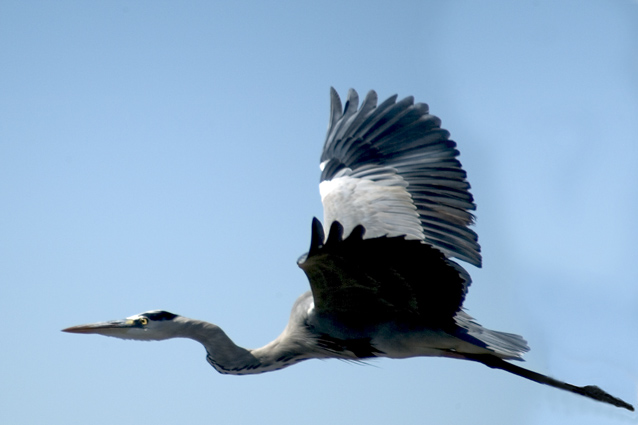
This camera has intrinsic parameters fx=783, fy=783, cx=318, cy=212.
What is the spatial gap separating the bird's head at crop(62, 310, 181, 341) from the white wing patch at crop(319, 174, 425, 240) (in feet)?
4.08

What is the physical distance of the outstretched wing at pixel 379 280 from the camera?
12.3 ft

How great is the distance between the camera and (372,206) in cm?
553

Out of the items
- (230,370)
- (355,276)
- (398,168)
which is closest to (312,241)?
(355,276)

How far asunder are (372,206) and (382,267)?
1577 mm

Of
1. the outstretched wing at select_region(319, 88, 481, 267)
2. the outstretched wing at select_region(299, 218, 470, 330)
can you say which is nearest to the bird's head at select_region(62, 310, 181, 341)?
the outstretched wing at select_region(299, 218, 470, 330)

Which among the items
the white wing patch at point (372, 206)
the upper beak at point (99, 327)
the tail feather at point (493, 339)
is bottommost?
the upper beak at point (99, 327)

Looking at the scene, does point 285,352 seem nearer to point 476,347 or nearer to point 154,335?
point 154,335

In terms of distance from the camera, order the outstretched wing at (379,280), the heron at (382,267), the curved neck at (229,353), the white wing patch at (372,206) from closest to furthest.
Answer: the outstretched wing at (379,280) < the heron at (382,267) < the curved neck at (229,353) < the white wing patch at (372,206)

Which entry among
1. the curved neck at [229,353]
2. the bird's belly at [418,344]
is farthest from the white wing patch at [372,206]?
the curved neck at [229,353]

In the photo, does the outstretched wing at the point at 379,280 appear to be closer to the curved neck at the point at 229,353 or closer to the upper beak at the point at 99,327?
the curved neck at the point at 229,353

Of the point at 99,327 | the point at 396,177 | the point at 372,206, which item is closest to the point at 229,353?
the point at 99,327

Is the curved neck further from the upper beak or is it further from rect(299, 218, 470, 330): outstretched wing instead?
rect(299, 218, 470, 330): outstretched wing

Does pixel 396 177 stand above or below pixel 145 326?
above

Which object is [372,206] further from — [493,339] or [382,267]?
[382,267]
